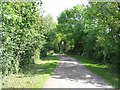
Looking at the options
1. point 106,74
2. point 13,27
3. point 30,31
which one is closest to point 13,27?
point 13,27

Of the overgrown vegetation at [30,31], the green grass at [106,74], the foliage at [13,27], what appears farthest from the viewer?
the green grass at [106,74]

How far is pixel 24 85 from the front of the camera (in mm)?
12320

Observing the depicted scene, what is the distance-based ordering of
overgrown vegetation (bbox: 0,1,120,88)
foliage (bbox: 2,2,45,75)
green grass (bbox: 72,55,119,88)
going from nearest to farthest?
1. foliage (bbox: 2,2,45,75)
2. overgrown vegetation (bbox: 0,1,120,88)
3. green grass (bbox: 72,55,119,88)

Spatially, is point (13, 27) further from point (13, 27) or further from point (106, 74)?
point (106, 74)

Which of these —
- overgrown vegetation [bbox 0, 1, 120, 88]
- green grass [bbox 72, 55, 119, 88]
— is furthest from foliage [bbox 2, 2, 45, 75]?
green grass [bbox 72, 55, 119, 88]

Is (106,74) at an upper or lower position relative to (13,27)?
lower

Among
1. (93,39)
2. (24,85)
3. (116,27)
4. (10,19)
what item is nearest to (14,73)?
(24,85)

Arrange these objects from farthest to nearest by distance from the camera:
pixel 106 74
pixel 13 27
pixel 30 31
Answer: pixel 106 74, pixel 30 31, pixel 13 27

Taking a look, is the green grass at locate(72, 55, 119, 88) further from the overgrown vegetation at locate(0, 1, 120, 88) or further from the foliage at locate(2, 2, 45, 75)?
the foliage at locate(2, 2, 45, 75)

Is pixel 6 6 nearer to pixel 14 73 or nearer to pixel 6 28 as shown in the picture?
pixel 6 28

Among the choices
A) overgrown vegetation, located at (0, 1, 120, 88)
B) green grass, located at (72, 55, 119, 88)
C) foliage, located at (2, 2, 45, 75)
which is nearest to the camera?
foliage, located at (2, 2, 45, 75)

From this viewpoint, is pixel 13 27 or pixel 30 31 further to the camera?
pixel 30 31

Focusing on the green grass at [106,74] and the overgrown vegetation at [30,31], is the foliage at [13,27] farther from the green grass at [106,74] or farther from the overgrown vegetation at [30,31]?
the green grass at [106,74]

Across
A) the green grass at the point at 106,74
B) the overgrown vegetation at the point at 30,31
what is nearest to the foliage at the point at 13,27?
the overgrown vegetation at the point at 30,31
